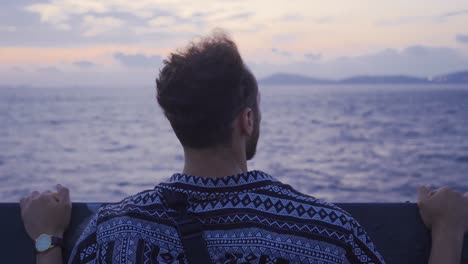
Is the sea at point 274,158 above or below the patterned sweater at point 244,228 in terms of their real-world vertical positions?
below

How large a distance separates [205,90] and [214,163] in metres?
0.23

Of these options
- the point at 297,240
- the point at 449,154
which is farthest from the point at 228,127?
the point at 449,154

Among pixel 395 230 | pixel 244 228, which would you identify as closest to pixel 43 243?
pixel 244 228

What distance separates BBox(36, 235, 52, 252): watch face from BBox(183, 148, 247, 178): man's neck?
0.67 meters

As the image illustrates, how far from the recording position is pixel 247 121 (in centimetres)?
197

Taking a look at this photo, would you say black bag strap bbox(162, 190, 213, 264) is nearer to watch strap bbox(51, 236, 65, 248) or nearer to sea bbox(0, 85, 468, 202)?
watch strap bbox(51, 236, 65, 248)

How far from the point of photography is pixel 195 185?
195 centimetres

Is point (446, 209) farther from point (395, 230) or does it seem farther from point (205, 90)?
point (205, 90)

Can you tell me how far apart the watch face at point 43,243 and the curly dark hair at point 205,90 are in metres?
0.71

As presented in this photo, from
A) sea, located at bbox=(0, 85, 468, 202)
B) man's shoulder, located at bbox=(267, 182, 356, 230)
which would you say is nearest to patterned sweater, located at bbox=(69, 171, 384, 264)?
man's shoulder, located at bbox=(267, 182, 356, 230)

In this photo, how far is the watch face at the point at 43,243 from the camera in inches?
92.2

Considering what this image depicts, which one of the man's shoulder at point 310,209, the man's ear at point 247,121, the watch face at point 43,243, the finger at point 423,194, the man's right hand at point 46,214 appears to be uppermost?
the man's ear at point 247,121

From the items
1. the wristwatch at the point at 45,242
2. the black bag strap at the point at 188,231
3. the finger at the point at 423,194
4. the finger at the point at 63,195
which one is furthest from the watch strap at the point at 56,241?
the finger at the point at 423,194

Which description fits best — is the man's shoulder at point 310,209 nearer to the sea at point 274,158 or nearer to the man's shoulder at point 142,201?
the man's shoulder at point 142,201
